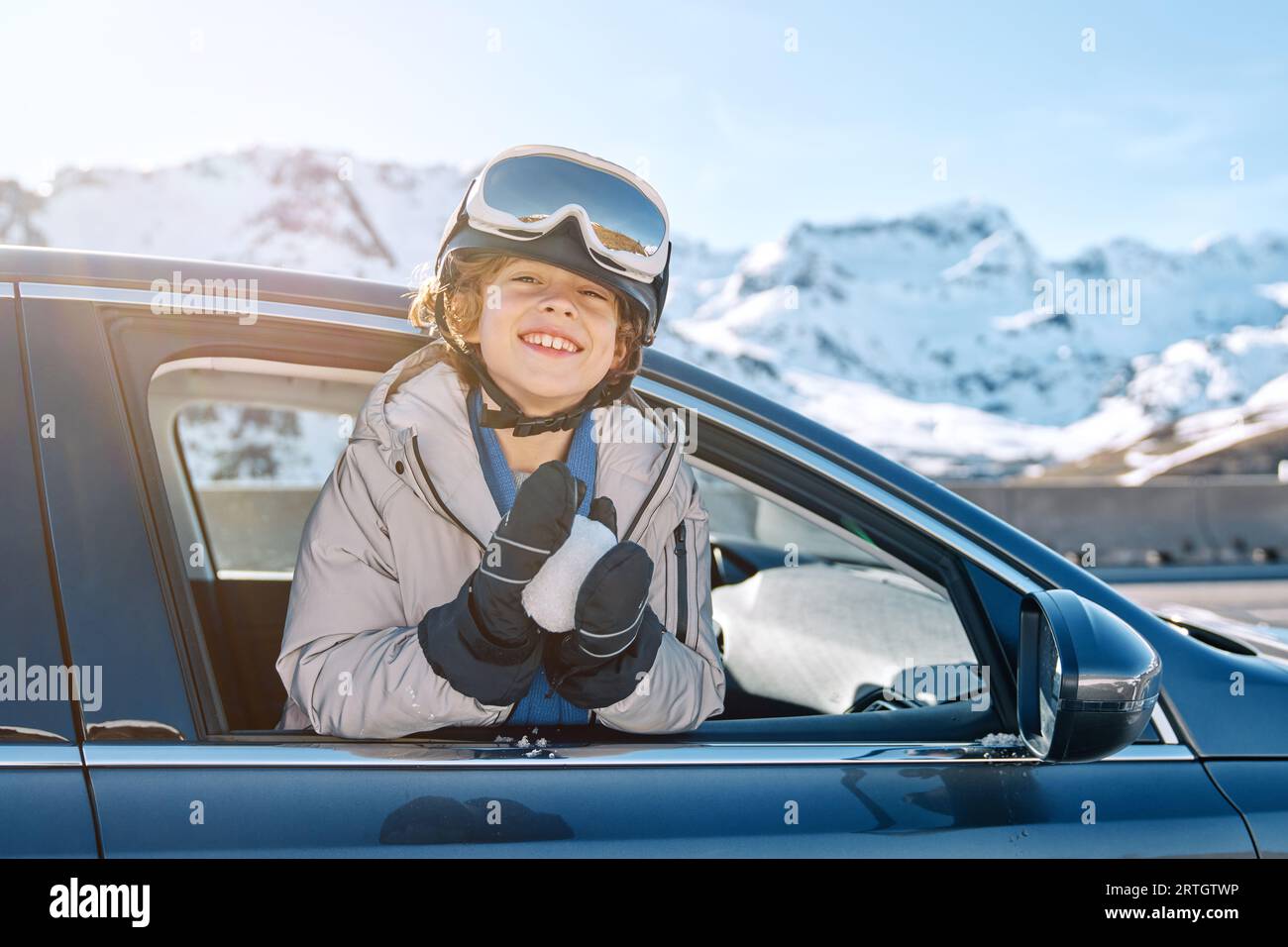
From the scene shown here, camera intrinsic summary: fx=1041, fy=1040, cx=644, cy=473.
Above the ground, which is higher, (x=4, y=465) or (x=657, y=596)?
(x=4, y=465)

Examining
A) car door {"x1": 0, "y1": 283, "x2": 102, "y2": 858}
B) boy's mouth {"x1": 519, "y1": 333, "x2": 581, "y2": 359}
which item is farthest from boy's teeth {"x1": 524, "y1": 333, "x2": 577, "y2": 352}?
car door {"x1": 0, "y1": 283, "x2": 102, "y2": 858}

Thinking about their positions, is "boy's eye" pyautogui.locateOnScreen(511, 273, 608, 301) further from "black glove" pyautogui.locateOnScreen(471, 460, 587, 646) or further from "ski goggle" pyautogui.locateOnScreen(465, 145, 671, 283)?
"black glove" pyautogui.locateOnScreen(471, 460, 587, 646)

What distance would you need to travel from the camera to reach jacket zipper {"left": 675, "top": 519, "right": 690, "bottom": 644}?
1.68 meters

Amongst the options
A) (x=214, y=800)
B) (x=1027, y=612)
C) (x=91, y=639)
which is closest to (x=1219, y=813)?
(x=1027, y=612)

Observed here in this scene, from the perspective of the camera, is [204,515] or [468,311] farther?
[204,515]

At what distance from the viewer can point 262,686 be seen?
2246 mm

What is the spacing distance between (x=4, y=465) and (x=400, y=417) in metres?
0.53

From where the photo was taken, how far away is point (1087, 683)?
1335 mm

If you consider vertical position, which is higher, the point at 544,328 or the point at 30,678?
the point at 544,328

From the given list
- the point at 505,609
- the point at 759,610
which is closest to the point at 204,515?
the point at 759,610

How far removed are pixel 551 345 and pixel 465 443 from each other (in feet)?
0.70

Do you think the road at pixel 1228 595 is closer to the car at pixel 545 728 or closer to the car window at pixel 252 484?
the car window at pixel 252 484

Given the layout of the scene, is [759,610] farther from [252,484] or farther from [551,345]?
[252,484]
